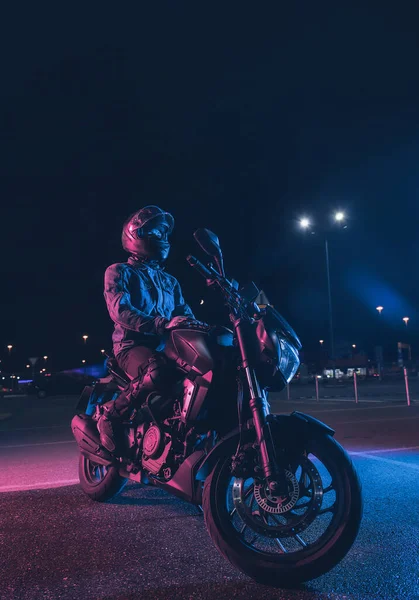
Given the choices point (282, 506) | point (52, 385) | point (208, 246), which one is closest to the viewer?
point (282, 506)

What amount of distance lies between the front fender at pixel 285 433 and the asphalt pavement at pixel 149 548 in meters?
0.61

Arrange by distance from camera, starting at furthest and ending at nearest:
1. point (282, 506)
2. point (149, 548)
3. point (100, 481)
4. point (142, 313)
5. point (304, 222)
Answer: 1. point (304, 222)
2. point (100, 481)
3. point (142, 313)
4. point (149, 548)
5. point (282, 506)

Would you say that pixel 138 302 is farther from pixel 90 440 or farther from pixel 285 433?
pixel 285 433

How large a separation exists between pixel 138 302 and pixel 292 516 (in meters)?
2.04

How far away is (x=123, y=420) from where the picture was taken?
4027 mm

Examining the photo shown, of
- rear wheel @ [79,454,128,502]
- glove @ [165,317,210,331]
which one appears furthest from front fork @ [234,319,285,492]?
rear wheel @ [79,454,128,502]

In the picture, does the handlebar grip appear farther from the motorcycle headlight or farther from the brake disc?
the brake disc

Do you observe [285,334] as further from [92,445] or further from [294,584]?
[92,445]

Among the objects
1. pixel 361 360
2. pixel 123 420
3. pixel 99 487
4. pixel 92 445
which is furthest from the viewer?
pixel 361 360

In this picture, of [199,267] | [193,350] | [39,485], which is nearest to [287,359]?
[193,350]

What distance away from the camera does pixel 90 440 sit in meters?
4.35

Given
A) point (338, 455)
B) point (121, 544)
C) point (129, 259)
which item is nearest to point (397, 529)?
point (338, 455)

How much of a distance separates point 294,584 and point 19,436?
9.29 metres

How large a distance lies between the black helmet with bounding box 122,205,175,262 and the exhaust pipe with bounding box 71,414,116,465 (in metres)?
1.43
